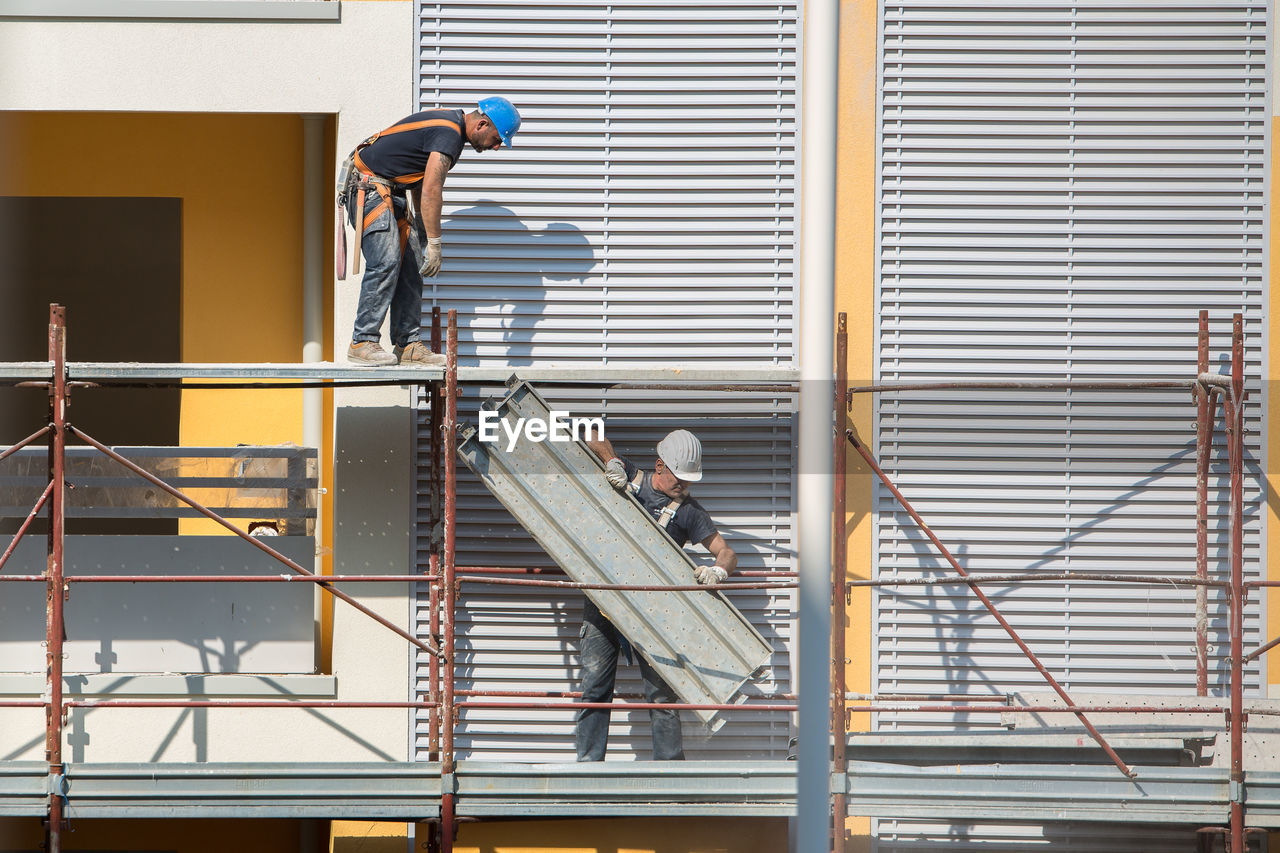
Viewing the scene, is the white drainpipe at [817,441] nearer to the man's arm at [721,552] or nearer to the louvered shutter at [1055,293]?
the man's arm at [721,552]

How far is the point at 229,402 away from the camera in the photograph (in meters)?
8.51

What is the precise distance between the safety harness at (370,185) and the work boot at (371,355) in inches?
22.7

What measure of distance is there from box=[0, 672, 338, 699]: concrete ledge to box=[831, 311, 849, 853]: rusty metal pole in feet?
9.92

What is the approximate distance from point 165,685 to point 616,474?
299 cm

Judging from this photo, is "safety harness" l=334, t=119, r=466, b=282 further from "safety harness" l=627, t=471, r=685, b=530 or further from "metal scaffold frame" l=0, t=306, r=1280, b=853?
"safety harness" l=627, t=471, r=685, b=530

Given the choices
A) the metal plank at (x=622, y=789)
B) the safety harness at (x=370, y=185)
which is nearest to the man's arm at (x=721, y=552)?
the metal plank at (x=622, y=789)

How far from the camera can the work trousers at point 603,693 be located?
7.25m

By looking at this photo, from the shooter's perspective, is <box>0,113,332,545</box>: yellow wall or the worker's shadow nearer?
the worker's shadow

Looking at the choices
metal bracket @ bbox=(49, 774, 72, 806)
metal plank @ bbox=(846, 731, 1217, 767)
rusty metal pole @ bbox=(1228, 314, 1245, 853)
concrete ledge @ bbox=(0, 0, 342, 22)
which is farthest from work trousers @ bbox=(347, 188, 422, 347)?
rusty metal pole @ bbox=(1228, 314, 1245, 853)

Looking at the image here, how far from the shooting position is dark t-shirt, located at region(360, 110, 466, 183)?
7035mm

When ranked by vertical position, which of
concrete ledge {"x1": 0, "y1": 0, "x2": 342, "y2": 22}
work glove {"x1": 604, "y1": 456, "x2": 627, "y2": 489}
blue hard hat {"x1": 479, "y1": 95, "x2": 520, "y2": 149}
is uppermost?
concrete ledge {"x1": 0, "y1": 0, "x2": 342, "y2": 22}

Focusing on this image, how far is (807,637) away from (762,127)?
14.2 feet

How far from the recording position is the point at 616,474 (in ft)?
23.0

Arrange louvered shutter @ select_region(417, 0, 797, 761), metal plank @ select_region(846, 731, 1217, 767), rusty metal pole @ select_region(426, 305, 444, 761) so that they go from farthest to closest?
louvered shutter @ select_region(417, 0, 797, 761)
rusty metal pole @ select_region(426, 305, 444, 761)
metal plank @ select_region(846, 731, 1217, 767)
